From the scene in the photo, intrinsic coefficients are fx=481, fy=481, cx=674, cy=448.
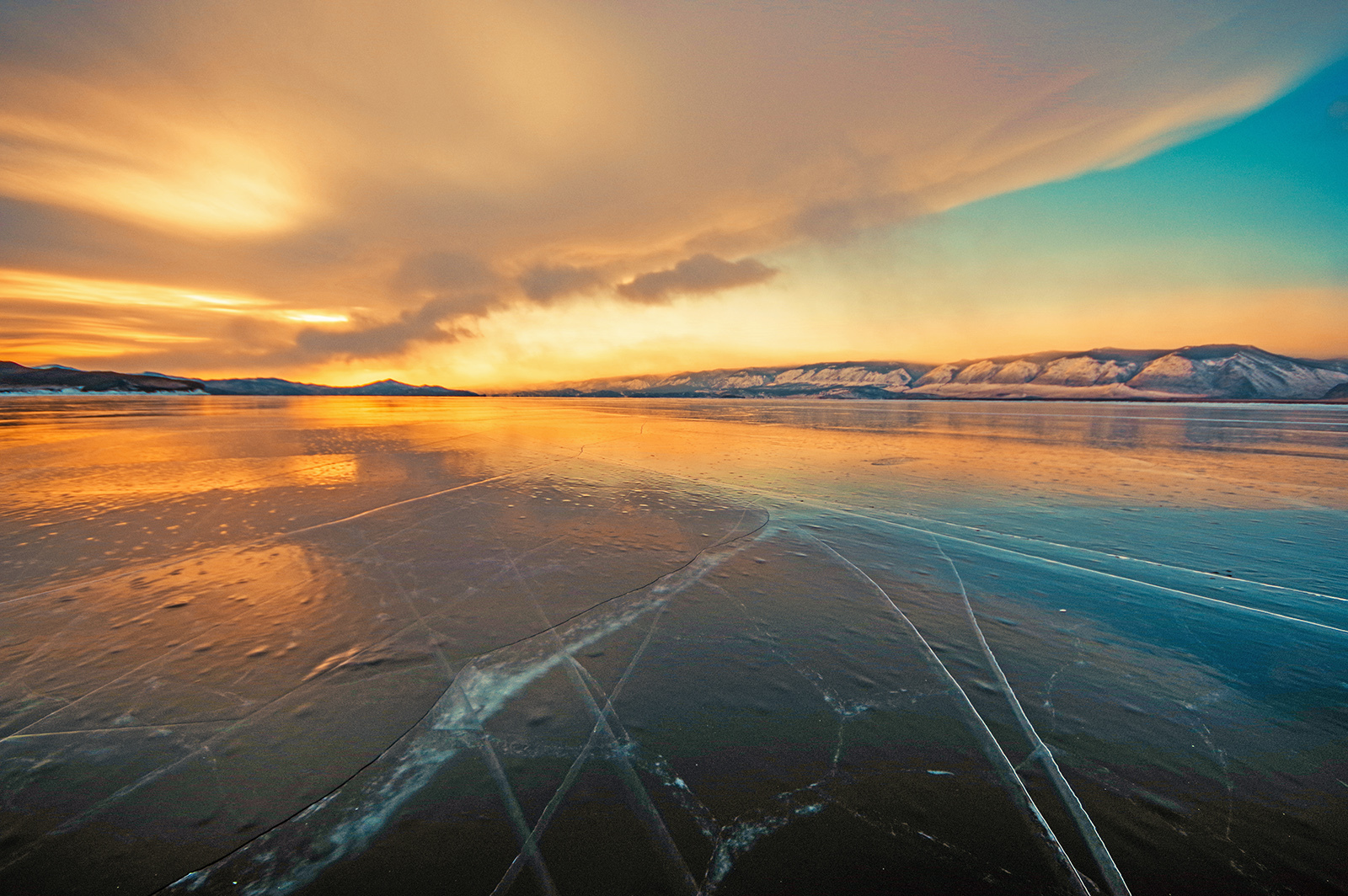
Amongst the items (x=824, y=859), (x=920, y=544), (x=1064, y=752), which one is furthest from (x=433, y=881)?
(x=920, y=544)

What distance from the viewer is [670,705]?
412 centimetres

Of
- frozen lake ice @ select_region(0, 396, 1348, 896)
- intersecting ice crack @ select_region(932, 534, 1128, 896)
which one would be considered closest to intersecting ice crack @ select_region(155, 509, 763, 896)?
frozen lake ice @ select_region(0, 396, 1348, 896)

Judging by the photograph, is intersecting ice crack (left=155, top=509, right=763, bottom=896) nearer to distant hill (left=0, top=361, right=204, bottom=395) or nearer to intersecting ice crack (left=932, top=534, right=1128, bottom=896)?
intersecting ice crack (left=932, top=534, right=1128, bottom=896)

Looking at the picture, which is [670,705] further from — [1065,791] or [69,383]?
[69,383]

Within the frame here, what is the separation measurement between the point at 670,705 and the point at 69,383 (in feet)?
723

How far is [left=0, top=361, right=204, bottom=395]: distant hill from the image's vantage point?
127619mm

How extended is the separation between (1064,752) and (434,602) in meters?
6.38

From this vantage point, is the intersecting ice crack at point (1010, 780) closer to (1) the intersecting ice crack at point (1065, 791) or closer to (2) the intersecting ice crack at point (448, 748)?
(1) the intersecting ice crack at point (1065, 791)

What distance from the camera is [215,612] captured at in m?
5.62

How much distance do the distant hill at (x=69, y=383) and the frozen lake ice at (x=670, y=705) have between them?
187m

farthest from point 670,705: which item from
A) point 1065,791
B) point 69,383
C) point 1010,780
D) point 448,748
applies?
point 69,383

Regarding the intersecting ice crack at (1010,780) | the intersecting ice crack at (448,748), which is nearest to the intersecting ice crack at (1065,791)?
the intersecting ice crack at (1010,780)

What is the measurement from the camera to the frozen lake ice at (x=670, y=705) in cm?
278

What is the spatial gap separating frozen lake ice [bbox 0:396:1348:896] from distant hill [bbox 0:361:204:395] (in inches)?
7365
